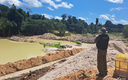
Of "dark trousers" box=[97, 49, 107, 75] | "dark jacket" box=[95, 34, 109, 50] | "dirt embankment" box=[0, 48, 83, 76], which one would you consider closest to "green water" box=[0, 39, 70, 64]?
"dirt embankment" box=[0, 48, 83, 76]

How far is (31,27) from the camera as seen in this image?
44875 mm

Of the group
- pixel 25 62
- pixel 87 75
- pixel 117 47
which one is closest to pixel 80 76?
pixel 87 75

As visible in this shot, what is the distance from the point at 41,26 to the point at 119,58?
149 feet

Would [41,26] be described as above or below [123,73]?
above

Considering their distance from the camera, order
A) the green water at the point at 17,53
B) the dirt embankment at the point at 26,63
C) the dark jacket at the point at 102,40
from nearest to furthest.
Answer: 1. the dark jacket at the point at 102,40
2. the dirt embankment at the point at 26,63
3. the green water at the point at 17,53

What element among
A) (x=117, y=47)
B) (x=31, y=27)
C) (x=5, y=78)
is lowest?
(x=5, y=78)

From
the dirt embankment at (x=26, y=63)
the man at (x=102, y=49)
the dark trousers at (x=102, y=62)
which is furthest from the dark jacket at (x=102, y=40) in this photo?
the dirt embankment at (x=26, y=63)

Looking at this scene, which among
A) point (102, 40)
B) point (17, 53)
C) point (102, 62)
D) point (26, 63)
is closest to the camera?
point (102, 40)

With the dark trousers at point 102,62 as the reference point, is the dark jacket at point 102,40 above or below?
above

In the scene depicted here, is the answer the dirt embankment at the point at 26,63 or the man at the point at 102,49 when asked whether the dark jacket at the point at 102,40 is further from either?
the dirt embankment at the point at 26,63

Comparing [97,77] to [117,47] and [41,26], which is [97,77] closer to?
[117,47]

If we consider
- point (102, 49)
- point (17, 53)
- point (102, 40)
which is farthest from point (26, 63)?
point (102, 40)

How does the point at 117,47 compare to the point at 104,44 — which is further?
the point at 117,47

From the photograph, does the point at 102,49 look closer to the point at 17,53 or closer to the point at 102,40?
the point at 102,40
